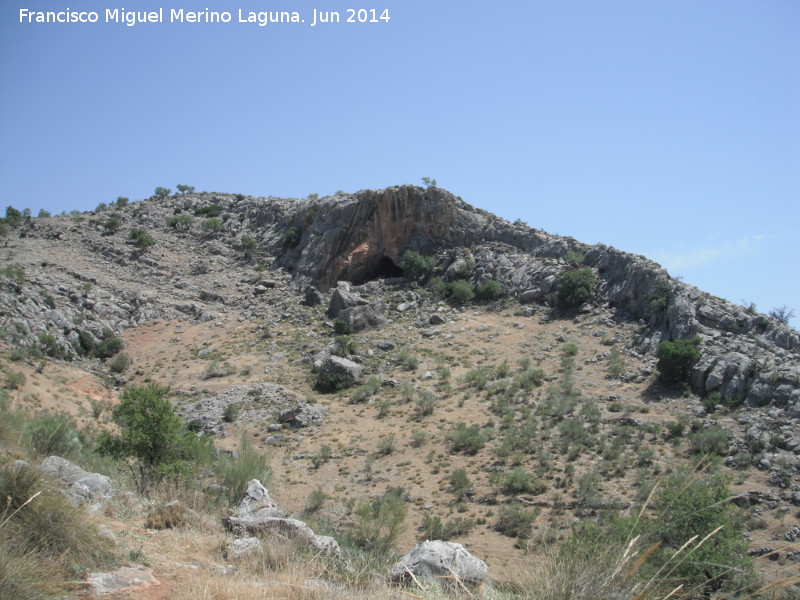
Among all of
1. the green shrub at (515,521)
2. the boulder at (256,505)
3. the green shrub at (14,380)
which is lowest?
the green shrub at (515,521)

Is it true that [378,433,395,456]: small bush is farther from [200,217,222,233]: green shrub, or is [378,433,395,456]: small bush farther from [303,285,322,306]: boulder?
[200,217,222,233]: green shrub

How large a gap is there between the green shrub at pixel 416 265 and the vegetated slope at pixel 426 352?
66cm

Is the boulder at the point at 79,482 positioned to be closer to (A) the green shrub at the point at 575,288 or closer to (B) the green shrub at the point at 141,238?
(A) the green shrub at the point at 575,288

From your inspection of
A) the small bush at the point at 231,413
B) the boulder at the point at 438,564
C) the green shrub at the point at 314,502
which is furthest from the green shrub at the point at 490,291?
the boulder at the point at 438,564

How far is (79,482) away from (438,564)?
18.4ft

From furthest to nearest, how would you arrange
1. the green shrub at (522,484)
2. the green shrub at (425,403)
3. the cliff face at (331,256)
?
the cliff face at (331,256) < the green shrub at (425,403) < the green shrub at (522,484)

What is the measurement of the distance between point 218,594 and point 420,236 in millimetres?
37166

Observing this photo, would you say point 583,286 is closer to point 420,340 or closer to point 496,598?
point 420,340

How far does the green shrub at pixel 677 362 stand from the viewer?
24141 mm

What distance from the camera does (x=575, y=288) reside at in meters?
33.5

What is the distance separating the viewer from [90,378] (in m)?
27.5

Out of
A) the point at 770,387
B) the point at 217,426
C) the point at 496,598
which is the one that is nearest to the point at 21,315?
the point at 217,426

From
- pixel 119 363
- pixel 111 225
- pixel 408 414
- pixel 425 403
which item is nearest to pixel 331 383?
pixel 408 414

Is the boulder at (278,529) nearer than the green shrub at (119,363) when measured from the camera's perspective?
Yes
